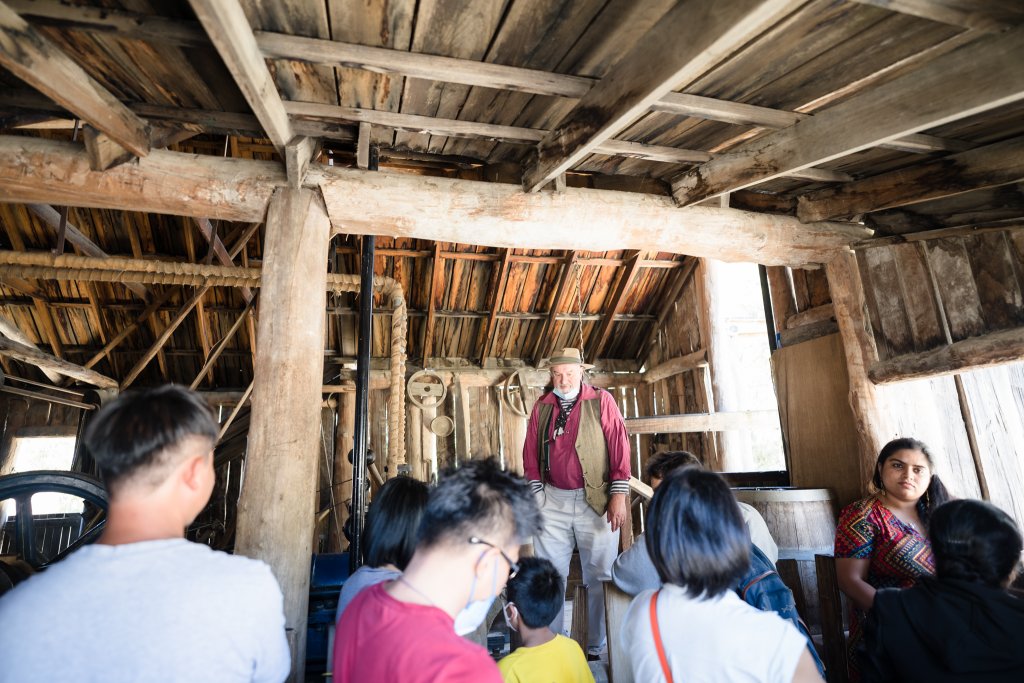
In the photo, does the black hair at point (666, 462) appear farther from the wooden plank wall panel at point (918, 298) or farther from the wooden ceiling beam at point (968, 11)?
the wooden ceiling beam at point (968, 11)

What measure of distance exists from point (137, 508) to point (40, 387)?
26.1 ft

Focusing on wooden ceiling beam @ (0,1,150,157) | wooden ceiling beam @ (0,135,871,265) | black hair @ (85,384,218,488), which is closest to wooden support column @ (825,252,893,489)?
wooden ceiling beam @ (0,135,871,265)

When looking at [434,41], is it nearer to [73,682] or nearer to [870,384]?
Result: [73,682]

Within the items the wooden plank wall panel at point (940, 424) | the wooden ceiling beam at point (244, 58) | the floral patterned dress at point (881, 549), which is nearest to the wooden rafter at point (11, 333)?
the wooden ceiling beam at point (244, 58)

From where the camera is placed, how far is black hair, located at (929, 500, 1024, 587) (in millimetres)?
1645

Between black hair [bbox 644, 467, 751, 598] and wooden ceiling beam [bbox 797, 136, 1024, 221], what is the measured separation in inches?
112

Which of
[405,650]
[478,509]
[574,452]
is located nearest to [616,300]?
[574,452]

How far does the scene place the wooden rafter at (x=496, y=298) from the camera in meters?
7.30

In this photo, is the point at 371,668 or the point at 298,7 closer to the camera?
the point at 371,668

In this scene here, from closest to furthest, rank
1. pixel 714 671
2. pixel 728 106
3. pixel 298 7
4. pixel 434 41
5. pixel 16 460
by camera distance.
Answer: pixel 714 671 → pixel 298 7 → pixel 434 41 → pixel 728 106 → pixel 16 460

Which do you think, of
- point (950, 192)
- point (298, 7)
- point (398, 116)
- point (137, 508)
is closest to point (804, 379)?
point (950, 192)

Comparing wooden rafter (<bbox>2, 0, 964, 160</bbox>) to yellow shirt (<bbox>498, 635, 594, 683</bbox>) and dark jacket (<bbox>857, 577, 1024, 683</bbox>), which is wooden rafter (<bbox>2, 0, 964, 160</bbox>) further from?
yellow shirt (<bbox>498, 635, 594, 683</bbox>)

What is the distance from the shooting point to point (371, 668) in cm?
119

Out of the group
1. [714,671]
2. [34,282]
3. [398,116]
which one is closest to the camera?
[714,671]
